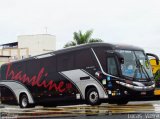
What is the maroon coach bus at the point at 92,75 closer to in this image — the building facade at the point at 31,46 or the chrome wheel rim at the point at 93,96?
the chrome wheel rim at the point at 93,96

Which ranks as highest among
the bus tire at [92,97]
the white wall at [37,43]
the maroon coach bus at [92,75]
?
the white wall at [37,43]

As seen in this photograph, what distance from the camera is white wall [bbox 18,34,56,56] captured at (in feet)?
242

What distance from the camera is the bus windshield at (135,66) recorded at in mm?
19777

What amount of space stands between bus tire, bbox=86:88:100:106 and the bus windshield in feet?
5.75

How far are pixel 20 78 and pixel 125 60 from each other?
28.9ft

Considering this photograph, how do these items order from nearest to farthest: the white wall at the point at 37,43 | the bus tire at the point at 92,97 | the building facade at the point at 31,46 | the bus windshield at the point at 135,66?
the bus windshield at the point at 135,66
the bus tire at the point at 92,97
the building facade at the point at 31,46
the white wall at the point at 37,43

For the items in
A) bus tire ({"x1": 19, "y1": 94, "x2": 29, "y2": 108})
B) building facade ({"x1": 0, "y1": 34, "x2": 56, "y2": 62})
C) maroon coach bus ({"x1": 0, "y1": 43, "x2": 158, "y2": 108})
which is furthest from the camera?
building facade ({"x1": 0, "y1": 34, "x2": 56, "y2": 62})

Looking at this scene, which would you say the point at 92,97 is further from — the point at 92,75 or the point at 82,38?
the point at 82,38

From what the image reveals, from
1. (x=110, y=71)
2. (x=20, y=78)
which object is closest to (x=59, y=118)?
(x=110, y=71)

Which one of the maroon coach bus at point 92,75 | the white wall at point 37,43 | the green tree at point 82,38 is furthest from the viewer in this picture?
the white wall at point 37,43

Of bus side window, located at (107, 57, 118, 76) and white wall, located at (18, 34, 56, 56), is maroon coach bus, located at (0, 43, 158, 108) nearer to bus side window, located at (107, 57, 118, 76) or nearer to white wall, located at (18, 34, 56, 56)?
bus side window, located at (107, 57, 118, 76)

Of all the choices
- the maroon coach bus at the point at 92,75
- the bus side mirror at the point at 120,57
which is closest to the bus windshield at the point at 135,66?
the maroon coach bus at the point at 92,75

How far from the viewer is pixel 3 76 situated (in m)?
28.7

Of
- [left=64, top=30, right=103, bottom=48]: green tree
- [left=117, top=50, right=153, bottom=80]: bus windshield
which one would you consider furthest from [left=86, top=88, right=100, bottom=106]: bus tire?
[left=64, top=30, right=103, bottom=48]: green tree
